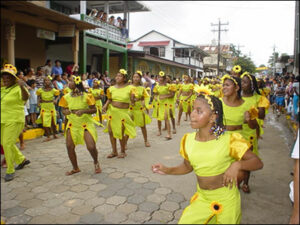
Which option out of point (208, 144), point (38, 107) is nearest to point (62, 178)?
point (208, 144)

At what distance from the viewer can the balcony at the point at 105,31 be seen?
14.0 m

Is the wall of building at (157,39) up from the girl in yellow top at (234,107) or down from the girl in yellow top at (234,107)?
up

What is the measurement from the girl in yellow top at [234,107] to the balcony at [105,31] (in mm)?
11438

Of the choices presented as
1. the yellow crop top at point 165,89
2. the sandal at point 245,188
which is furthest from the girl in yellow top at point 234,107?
the yellow crop top at point 165,89

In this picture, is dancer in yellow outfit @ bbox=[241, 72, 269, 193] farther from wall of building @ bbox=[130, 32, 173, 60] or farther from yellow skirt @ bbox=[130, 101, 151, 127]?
wall of building @ bbox=[130, 32, 173, 60]

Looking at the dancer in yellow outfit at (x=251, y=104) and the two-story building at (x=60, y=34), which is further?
the two-story building at (x=60, y=34)

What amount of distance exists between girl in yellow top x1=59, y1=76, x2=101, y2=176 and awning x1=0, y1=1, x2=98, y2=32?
453 cm

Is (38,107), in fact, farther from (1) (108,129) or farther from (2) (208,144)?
(2) (208,144)


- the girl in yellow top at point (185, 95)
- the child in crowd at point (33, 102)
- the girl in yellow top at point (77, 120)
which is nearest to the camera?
the girl in yellow top at point (77, 120)

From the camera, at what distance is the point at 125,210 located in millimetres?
3570

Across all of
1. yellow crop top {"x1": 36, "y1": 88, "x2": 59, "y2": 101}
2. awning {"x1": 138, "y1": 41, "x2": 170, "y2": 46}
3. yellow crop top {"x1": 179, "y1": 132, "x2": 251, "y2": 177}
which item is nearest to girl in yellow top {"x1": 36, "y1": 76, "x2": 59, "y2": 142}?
yellow crop top {"x1": 36, "y1": 88, "x2": 59, "y2": 101}

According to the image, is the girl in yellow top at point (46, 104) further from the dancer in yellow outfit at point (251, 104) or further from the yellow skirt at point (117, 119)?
the dancer in yellow outfit at point (251, 104)

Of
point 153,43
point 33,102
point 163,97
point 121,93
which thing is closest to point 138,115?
point 121,93

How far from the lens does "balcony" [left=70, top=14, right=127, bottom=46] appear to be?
14046mm
